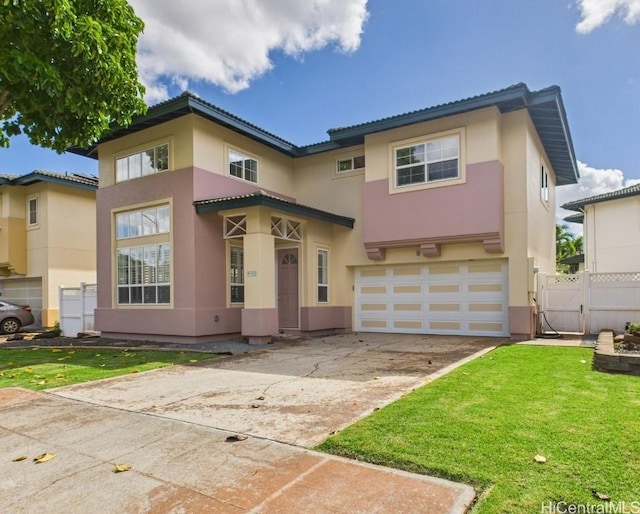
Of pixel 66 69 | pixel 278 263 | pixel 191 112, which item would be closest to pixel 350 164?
pixel 278 263

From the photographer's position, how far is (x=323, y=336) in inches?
545

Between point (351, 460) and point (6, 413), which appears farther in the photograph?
point (6, 413)

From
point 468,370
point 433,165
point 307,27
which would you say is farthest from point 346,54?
point 468,370

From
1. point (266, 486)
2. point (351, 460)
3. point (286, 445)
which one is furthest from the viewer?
point (286, 445)

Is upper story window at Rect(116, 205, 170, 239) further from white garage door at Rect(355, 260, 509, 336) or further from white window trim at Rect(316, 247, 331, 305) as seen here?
white garage door at Rect(355, 260, 509, 336)

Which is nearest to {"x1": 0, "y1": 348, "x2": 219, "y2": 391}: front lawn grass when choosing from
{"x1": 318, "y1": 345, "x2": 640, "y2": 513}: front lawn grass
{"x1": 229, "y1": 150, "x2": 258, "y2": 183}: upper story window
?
{"x1": 318, "y1": 345, "x2": 640, "y2": 513}: front lawn grass

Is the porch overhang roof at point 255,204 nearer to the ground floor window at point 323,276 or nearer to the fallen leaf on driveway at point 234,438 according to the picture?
the ground floor window at point 323,276

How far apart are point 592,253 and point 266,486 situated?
2055 cm

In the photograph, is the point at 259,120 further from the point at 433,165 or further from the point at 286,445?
the point at 286,445

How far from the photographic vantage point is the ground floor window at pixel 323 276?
47.7 feet

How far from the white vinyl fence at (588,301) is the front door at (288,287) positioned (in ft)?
23.7

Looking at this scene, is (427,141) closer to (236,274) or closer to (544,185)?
(544,185)

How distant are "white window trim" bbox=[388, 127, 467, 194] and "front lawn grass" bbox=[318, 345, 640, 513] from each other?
6992 millimetres

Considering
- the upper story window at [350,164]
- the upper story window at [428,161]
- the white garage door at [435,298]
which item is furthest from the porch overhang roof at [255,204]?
the white garage door at [435,298]
